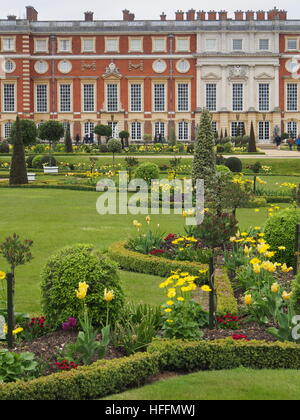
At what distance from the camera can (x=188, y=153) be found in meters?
33.2

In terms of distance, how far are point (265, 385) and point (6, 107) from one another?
4151 centimetres

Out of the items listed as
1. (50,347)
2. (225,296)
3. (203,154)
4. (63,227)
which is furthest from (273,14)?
(50,347)

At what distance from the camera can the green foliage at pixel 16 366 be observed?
5.21 m

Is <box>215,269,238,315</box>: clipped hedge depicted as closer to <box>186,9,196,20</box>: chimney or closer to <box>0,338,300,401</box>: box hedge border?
<box>0,338,300,401</box>: box hedge border

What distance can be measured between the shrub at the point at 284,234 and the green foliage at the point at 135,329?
2.84 m

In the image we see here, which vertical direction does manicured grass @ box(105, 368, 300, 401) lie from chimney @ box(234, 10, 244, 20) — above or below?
below

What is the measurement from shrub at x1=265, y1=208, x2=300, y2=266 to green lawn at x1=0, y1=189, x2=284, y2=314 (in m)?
1.52

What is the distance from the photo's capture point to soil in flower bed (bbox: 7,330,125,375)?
5.63 meters

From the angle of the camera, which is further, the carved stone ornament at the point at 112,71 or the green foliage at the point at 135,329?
the carved stone ornament at the point at 112,71

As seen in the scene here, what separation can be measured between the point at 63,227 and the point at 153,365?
24.2 ft

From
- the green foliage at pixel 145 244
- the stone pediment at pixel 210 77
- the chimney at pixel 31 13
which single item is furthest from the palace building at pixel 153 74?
the green foliage at pixel 145 244

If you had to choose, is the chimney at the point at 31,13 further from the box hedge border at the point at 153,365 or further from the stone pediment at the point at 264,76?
the box hedge border at the point at 153,365

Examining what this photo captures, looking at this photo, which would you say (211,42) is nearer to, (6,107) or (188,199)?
(6,107)

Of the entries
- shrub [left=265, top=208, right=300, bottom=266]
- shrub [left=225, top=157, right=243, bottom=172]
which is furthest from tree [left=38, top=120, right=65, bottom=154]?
shrub [left=265, top=208, right=300, bottom=266]
